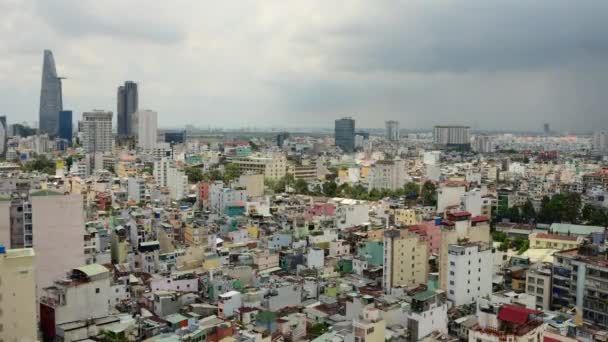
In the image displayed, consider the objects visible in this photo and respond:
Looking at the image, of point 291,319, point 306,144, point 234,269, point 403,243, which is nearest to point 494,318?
point 291,319

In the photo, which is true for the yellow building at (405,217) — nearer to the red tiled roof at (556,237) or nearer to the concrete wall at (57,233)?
the red tiled roof at (556,237)

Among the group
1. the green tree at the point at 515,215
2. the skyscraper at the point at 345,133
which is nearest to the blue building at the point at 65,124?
the skyscraper at the point at 345,133

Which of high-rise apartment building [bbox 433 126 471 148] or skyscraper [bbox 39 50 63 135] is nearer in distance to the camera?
skyscraper [bbox 39 50 63 135]

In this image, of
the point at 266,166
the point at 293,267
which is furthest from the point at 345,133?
the point at 293,267

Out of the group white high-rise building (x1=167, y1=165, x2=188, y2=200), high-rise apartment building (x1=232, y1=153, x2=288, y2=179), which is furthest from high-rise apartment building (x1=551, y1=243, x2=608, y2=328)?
high-rise apartment building (x1=232, y1=153, x2=288, y2=179)

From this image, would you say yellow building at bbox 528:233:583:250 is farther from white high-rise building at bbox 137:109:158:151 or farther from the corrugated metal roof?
white high-rise building at bbox 137:109:158:151

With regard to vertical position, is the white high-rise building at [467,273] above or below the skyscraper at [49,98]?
below

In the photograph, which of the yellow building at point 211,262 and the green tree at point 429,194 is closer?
the yellow building at point 211,262

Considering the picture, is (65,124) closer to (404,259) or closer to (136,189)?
(136,189)
